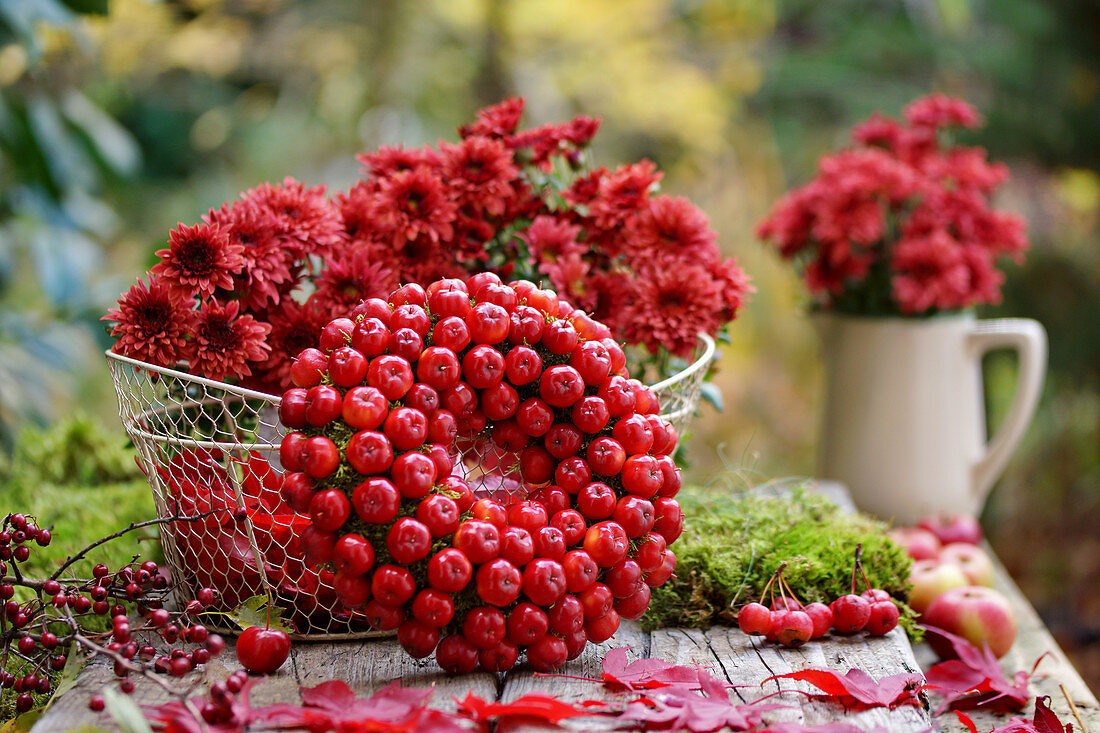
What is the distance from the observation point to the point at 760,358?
11.0 feet

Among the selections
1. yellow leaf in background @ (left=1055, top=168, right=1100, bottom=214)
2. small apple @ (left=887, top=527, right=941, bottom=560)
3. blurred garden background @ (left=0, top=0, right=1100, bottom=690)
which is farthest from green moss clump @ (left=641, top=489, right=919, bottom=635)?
yellow leaf in background @ (left=1055, top=168, right=1100, bottom=214)

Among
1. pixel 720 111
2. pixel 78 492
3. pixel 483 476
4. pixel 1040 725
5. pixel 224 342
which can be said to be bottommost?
pixel 1040 725

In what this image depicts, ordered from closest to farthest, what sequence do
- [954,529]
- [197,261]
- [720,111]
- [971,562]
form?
1. [197,261]
2. [971,562]
3. [954,529]
4. [720,111]

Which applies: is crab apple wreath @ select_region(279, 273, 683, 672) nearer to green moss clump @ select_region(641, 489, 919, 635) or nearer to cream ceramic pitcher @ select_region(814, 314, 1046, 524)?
green moss clump @ select_region(641, 489, 919, 635)

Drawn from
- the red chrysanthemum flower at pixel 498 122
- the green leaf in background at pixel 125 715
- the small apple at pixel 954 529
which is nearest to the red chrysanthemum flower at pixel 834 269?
the small apple at pixel 954 529

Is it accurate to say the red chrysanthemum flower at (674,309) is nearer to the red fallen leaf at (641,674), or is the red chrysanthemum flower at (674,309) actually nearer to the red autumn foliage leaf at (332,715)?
the red fallen leaf at (641,674)

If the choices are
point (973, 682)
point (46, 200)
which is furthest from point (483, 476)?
point (46, 200)

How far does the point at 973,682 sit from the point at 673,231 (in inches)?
22.8

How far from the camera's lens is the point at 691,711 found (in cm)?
65

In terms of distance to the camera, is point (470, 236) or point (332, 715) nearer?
point (332, 715)

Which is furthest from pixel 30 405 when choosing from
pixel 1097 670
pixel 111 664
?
pixel 1097 670

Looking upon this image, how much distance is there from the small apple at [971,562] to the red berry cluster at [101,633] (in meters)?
0.95

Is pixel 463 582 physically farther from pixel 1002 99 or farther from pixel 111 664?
pixel 1002 99

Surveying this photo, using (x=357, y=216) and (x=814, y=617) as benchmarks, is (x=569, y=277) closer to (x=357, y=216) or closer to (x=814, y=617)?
(x=357, y=216)
